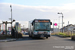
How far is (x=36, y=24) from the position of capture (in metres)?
24.2

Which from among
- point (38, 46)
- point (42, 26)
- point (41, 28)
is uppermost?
point (42, 26)

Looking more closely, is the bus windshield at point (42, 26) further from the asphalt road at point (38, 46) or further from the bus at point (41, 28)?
the asphalt road at point (38, 46)

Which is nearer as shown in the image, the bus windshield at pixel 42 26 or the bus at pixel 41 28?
the bus at pixel 41 28

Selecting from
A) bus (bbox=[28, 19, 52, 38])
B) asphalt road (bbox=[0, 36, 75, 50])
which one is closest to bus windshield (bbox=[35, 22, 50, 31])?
bus (bbox=[28, 19, 52, 38])

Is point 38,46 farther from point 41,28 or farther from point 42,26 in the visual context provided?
point 42,26

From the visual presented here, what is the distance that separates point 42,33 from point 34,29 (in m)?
1.37

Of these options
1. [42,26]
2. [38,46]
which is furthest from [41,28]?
[38,46]

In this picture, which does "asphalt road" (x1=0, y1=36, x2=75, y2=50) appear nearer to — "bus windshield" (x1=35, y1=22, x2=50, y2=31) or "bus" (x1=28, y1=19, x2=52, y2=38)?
"bus" (x1=28, y1=19, x2=52, y2=38)

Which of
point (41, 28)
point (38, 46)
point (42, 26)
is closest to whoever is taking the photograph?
point (38, 46)

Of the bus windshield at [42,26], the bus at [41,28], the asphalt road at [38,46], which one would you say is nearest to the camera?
the asphalt road at [38,46]

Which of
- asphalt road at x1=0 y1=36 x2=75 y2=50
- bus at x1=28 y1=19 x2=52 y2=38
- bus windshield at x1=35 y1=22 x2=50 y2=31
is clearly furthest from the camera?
bus windshield at x1=35 y1=22 x2=50 y2=31

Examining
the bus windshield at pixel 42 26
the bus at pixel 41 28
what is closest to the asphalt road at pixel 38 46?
the bus at pixel 41 28

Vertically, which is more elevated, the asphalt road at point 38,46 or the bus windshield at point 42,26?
the bus windshield at point 42,26

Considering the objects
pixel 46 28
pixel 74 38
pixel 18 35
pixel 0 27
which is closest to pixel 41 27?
pixel 46 28
